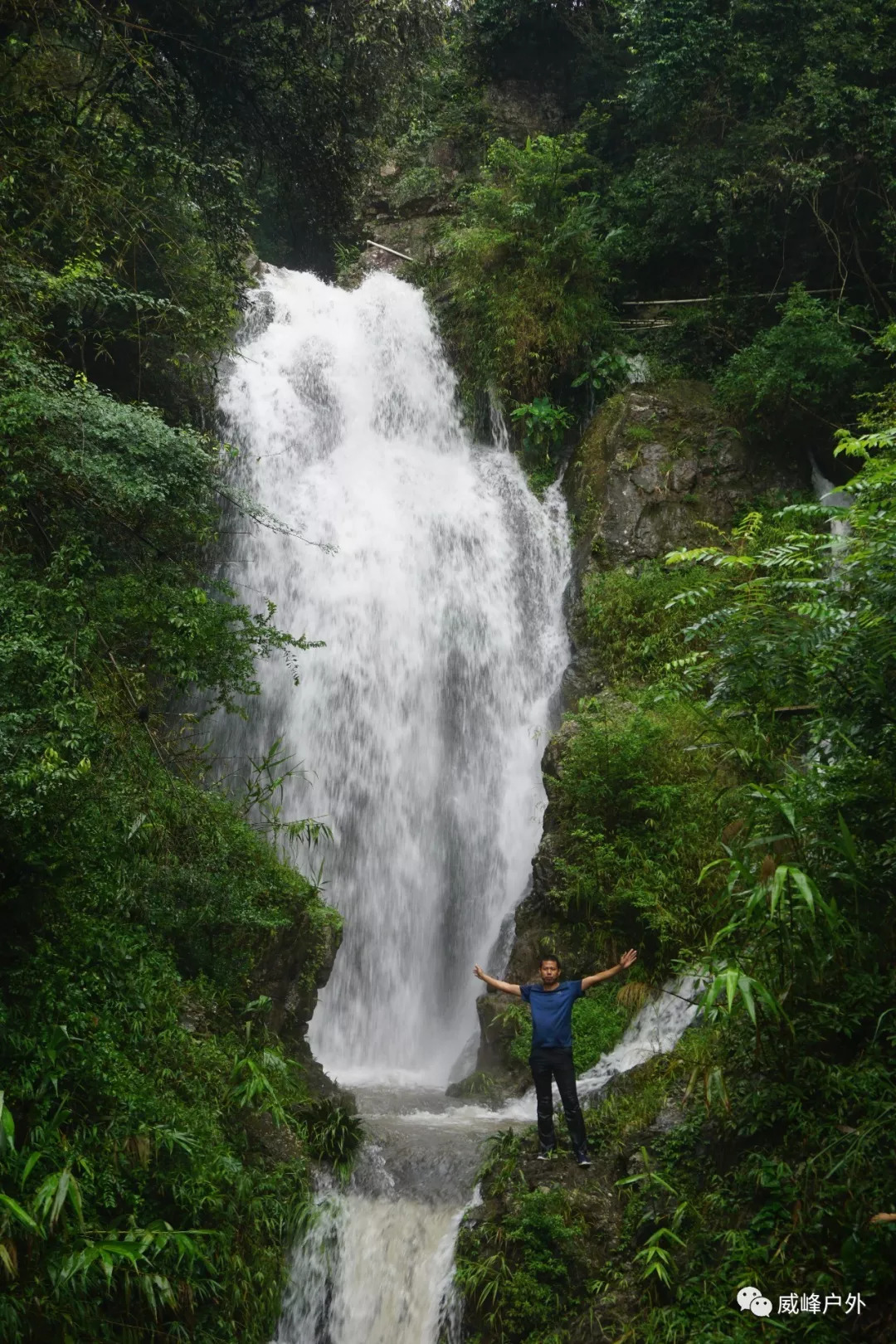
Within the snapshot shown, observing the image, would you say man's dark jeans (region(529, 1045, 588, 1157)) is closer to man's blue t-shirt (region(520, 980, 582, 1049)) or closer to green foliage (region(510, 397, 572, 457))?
man's blue t-shirt (region(520, 980, 582, 1049))

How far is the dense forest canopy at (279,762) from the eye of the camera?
4.68 m

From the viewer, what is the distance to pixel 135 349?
1212cm

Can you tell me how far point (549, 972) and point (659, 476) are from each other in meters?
8.36

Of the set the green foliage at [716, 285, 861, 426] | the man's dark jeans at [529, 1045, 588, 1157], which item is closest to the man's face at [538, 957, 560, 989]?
the man's dark jeans at [529, 1045, 588, 1157]

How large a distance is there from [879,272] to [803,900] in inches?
472

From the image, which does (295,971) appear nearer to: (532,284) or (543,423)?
(543,423)

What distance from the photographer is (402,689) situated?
457 inches

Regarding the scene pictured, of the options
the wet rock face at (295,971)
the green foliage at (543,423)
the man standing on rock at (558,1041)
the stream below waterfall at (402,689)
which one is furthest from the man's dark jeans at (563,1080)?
the green foliage at (543,423)

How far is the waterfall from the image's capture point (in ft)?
33.5

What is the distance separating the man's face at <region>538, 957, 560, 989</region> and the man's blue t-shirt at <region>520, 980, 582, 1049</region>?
43mm

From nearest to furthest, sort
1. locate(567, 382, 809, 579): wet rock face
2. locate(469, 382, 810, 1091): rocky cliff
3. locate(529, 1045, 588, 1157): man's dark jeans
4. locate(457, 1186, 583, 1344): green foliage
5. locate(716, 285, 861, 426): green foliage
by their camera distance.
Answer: locate(457, 1186, 583, 1344): green foliage < locate(529, 1045, 588, 1157): man's dark jeans < locate(469, 382, 810, 1091): rocky cliff < locate(716, 285, 861, 426): green foliage < locate(567, 382, 809, 579): wet rock face

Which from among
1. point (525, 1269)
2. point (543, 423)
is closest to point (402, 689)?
point (543, 423)

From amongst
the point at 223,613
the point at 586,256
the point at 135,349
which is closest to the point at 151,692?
the point at 223,613

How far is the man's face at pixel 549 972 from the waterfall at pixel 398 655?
399cm
